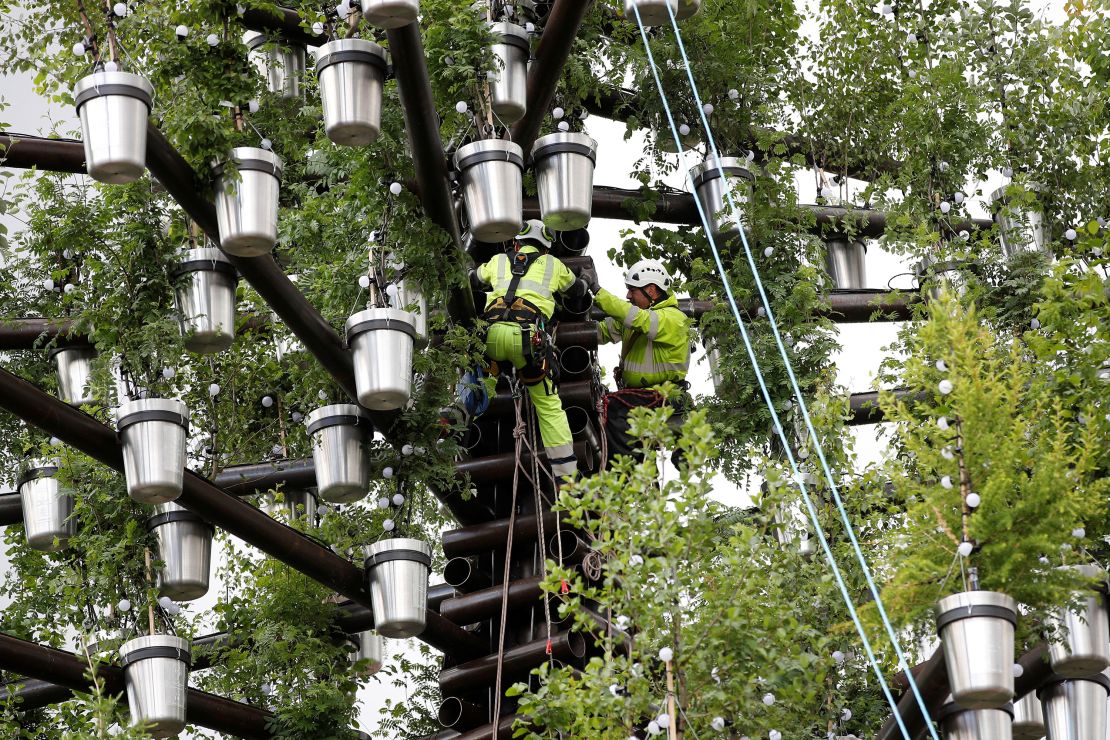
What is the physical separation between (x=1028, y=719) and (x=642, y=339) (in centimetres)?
334

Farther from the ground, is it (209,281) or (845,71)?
(845,71)

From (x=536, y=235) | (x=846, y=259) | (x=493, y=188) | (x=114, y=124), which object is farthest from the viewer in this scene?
(x=846, y=259)

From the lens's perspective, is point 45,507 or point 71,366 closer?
point 45,507

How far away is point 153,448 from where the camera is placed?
9383 millimetres

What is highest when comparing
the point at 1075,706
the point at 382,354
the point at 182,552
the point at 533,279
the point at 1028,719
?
the point at 533,279

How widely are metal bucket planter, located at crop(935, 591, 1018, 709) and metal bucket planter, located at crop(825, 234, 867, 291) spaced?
20.9 feet

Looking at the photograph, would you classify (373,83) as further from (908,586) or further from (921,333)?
(908,586)

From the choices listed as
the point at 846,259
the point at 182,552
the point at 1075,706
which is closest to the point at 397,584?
the point at 182,552

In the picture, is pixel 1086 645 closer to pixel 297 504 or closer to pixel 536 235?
pixel 536 235

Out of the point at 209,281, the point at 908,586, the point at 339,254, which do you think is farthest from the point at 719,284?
the point at 908,586

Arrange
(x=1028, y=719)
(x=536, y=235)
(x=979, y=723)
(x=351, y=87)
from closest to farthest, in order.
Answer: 1. (x=979, y=723)
2. (x=351, y=87)
3. (x=1028, y=719)
4. (x=536, y=235)

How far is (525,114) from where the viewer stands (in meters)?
10.3

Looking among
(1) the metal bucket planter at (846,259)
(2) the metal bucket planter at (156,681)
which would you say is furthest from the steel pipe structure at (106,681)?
(1) the metal bucket planter at (846,259)

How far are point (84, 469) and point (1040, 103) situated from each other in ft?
20.3
